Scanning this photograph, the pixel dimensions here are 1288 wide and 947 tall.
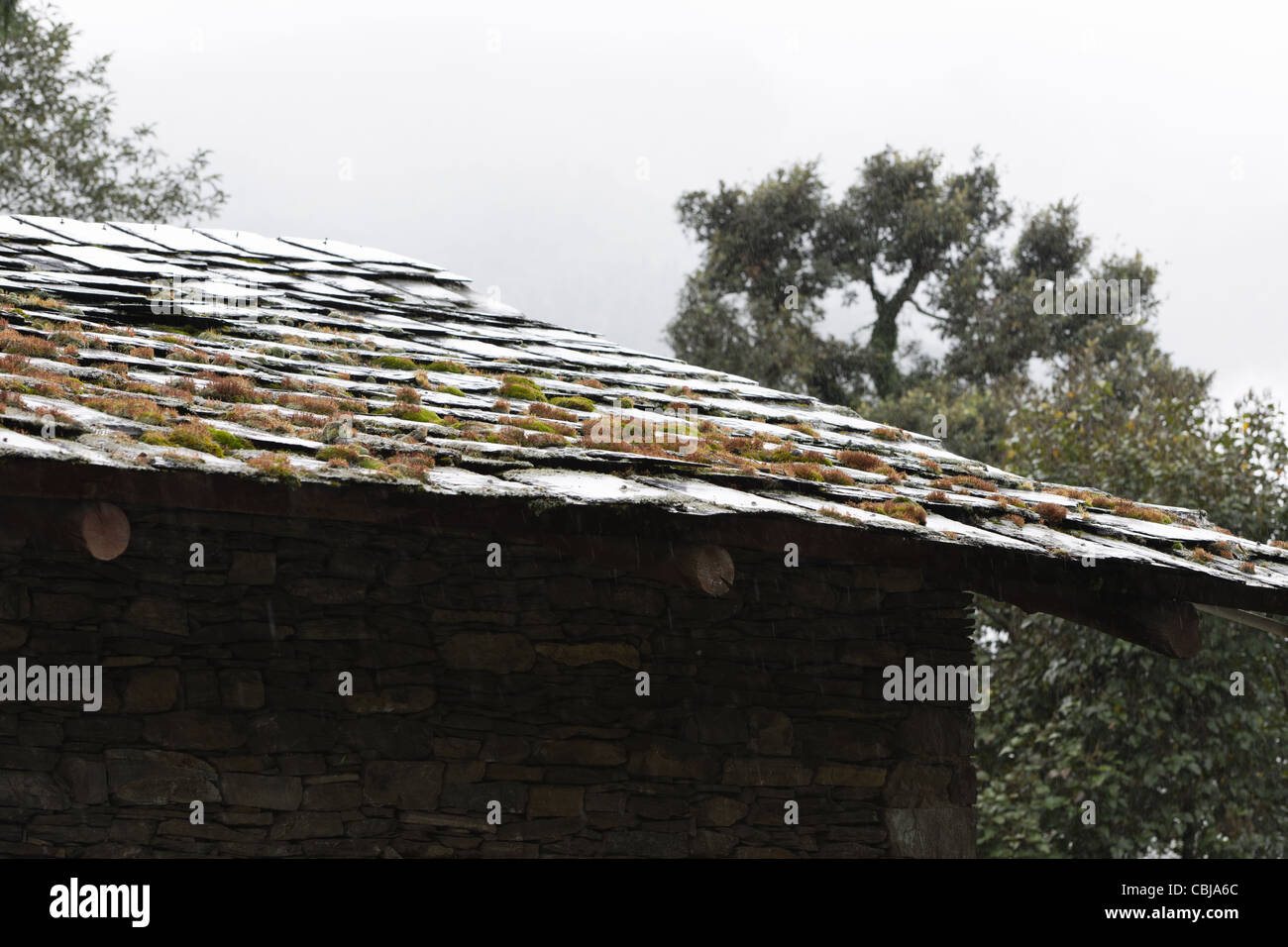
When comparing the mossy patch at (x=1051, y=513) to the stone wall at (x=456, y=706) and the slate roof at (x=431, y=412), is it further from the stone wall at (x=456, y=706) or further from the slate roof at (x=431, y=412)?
the stone wall at (x=456, y=706)

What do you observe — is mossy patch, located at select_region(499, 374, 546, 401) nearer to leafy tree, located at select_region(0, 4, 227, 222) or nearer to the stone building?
the stone building

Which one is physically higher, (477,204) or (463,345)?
(477,204)

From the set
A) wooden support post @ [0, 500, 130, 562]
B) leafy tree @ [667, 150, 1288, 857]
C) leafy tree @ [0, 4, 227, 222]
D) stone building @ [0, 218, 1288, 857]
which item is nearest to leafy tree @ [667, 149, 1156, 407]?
leafy tree @ [667, 150, 1288, 857]

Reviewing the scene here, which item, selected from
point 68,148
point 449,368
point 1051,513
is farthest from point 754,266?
point 1051,513

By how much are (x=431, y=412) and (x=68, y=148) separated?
15534 mm

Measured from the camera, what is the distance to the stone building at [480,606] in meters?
3.32

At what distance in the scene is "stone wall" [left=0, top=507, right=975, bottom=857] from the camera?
12.1 ft

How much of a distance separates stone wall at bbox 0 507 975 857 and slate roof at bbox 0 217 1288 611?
48cm

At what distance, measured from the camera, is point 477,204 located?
74562mm

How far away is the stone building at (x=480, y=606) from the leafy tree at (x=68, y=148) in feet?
43.3

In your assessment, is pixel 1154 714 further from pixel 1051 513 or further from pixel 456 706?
pixel 456 706
